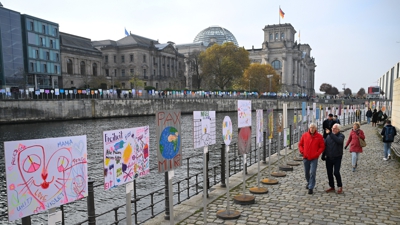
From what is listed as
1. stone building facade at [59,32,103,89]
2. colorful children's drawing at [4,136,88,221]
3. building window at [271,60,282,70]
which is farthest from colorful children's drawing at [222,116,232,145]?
building window at [271,60,282,70]

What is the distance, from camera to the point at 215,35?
144875 mm

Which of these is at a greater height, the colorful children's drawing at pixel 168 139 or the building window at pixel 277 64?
the building window at pixel 277 64

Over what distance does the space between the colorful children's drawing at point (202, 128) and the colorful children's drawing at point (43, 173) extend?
9.63 ft

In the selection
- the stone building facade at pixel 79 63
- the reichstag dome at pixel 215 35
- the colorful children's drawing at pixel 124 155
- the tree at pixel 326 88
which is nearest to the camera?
the colorful children's drawing at pixel 124 155

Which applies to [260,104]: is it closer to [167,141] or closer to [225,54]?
[225,54]

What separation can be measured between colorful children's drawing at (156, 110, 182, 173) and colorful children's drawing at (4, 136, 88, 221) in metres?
1.62

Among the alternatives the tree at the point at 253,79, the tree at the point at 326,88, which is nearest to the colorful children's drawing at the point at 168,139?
the tree at the point at 253,79

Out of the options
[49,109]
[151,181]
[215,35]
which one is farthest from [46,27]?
[215,35]

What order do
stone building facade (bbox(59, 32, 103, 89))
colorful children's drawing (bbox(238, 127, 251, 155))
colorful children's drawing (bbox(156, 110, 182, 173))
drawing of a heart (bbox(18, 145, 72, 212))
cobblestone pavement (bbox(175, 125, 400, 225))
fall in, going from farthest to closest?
stone building facade (bbox(59, 32, 103, 89)) < colorful children's drawing (bbox(238, 127, 251, 155)) < cobblestone pavement (bbox(175, 125, 400, 225)) < colorful children's drawing (bbox(156, 110, 182, 173)) < drawing of a heart (bbox(18, 145, 72, 212))

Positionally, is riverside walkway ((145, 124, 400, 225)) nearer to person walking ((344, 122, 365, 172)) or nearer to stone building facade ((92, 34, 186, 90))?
person walking ((344, 122, 365, 172))

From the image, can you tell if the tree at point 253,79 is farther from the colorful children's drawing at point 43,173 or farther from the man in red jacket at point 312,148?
the colorful children's drawing at point 43,173

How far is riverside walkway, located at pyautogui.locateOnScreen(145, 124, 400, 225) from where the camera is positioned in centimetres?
784

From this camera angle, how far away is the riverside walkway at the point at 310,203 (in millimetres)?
7836

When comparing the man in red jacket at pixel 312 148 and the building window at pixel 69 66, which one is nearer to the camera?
the man in red jacket at pixel 312 148
